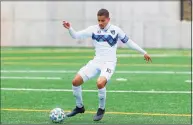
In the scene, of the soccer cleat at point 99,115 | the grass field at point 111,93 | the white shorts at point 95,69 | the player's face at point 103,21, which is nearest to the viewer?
the soccer cleat at point 99,115

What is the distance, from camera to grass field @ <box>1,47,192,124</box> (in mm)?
10883

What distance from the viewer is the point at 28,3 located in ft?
116

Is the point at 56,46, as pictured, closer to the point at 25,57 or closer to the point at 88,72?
the point at 25,57

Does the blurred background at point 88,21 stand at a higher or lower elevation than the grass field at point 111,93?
higher

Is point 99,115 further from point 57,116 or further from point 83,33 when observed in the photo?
point 83,33

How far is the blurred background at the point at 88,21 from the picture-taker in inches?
1355

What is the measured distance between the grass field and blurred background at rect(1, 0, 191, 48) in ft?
34.1

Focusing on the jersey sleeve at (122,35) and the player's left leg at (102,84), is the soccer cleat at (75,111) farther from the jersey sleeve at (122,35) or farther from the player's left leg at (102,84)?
the jersey sleeve at (122,35)

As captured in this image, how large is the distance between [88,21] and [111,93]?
20958 millimetres

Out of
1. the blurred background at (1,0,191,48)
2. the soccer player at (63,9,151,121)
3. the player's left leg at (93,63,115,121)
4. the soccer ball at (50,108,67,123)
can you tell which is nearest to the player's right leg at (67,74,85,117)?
the soccer player at (63,9,151,121)

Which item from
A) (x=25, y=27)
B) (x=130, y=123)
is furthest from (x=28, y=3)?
(x=130, y=123)

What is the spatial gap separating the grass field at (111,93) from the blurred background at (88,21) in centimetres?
1039

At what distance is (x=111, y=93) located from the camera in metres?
14.3

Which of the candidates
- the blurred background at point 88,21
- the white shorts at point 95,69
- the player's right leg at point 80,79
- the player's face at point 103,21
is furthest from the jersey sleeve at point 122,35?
the blurred background at point 88,21
